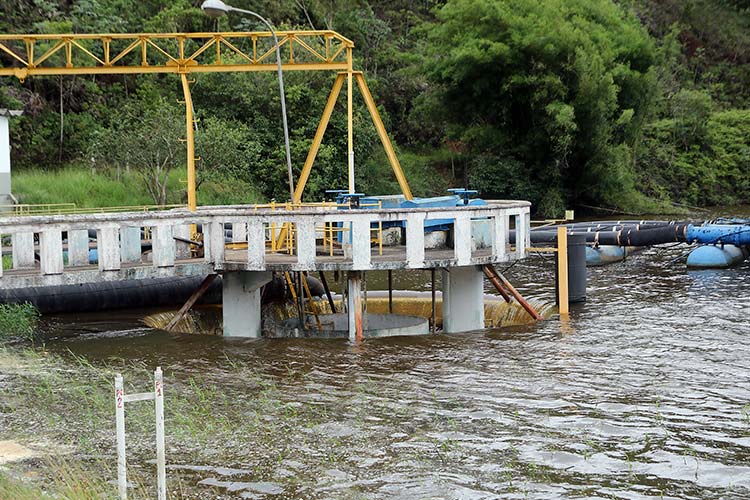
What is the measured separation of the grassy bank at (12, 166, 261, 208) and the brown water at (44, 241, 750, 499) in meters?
13.3

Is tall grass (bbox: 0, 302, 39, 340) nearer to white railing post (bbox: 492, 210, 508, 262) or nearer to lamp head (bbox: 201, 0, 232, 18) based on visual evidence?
lamp head (bbox: 201, 0, 232, 18)

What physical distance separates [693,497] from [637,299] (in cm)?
1813

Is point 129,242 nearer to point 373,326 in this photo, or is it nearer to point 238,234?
point 238,234

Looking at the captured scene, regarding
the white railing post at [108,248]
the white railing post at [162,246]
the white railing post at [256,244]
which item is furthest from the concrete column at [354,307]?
the white railing post at [108,248]

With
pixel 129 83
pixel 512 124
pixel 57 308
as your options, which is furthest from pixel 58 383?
pixel 512 124

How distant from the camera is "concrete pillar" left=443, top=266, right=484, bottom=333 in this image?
2556 cm

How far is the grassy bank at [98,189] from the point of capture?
3997cm

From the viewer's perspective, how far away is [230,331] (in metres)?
25.2

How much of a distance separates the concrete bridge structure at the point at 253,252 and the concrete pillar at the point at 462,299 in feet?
0.08

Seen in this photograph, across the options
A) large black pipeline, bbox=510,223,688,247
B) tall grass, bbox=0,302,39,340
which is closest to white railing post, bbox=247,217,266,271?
tall grass, bbox=0,302,39,340

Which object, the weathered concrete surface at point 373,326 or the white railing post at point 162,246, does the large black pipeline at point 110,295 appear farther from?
the white railing post at point 162,246

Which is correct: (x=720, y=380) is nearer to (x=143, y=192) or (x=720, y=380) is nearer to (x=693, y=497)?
(x=693, y=497)

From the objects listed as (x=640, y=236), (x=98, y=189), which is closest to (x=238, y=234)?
(x=98, y=189)

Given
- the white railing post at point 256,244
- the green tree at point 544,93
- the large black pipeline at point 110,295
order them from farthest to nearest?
1. the green tree at point 544,93
2. the large black pipeline at point 110,295
3. the white railing post at point 256,244
